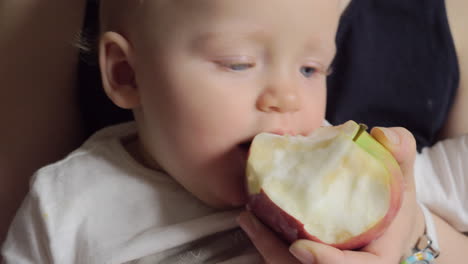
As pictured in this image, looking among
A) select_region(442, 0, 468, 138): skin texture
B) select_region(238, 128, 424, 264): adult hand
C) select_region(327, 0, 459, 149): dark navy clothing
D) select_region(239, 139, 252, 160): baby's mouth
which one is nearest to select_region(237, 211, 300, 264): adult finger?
select_region(238, 128, 424, 264): adult hand

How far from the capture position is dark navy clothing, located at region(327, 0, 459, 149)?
121 cm

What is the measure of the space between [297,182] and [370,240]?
5.3 inches

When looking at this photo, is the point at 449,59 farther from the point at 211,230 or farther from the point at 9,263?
the point at 9,263

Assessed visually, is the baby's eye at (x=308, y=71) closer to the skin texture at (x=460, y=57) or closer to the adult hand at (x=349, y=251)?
the adult hand at (x=349, y=251)

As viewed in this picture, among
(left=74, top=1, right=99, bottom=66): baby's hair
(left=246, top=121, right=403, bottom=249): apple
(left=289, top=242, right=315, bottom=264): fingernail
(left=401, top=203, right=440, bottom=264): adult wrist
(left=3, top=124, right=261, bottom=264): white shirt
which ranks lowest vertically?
(left=401, top=203, right=440, bottom=264): adult wrist

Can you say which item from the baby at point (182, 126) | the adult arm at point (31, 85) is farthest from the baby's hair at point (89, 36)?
the baby at point (182, 126)

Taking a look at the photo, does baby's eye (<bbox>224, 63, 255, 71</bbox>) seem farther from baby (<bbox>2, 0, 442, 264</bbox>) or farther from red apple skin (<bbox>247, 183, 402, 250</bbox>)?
red apple skin (<bbox>247, 183, 402, 250</bbox>)

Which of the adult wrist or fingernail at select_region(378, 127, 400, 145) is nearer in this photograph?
fingernail at select_region(378, 127, 400, 145)

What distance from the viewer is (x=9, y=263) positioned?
91cm

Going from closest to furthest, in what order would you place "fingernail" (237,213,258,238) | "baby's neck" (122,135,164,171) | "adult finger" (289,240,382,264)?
"adult finger" (289,240,382,264), "fingernail" (237,213,258,238), "baby's neck" (122,135,164,171)

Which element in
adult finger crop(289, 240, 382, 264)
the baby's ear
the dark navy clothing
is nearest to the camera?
adult finger crop(289, 240, 382, 264)

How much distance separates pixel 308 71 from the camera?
828 mm

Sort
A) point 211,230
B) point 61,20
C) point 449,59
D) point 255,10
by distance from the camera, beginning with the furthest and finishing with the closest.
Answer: point 449,59, point 61,20, point 211,230, point 255,10

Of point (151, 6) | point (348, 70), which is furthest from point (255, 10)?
point (348, 70)
